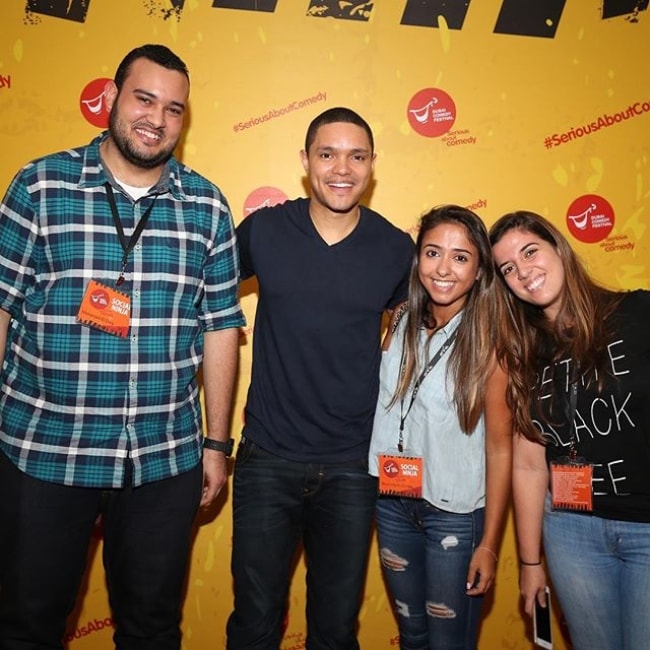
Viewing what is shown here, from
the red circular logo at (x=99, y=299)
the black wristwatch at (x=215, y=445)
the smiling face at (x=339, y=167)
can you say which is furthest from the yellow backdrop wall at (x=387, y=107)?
the red circular logo at (x=99, y=299)

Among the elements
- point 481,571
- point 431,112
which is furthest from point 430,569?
point 431,112

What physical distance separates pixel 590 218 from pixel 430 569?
5.46 ft

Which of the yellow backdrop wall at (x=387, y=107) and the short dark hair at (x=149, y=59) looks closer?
the short dark hair at (x=149, y=59)

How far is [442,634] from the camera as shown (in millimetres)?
1818

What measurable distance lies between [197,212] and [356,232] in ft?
1.72

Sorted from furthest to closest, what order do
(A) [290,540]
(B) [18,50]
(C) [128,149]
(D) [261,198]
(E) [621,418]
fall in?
(D) [261,198] → (B) [18,50] → (A) [290,540] → (C) [128,149] → (E) [621,418]

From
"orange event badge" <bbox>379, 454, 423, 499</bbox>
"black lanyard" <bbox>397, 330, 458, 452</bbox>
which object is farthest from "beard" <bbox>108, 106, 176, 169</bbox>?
"orange event badge" <bbox>379, 454, 423, 499</bbox>

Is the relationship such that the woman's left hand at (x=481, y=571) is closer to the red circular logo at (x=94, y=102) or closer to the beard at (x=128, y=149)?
the beard at (x=128, y=149)

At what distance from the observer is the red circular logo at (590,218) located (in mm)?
2664

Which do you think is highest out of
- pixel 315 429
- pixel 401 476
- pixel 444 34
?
pixel 444 34

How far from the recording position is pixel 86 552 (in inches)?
70.2

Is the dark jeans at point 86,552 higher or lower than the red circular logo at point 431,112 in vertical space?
lower

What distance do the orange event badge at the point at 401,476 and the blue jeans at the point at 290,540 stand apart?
106mm

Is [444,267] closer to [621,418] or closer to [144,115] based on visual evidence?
[621,418]
